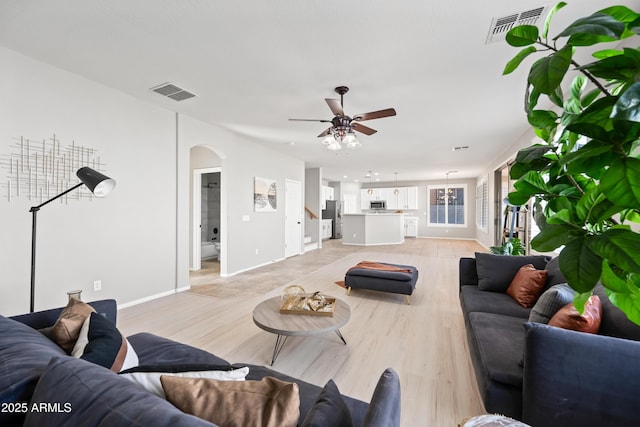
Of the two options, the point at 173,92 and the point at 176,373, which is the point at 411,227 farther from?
the point at 176,373

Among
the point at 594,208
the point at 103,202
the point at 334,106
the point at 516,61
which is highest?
the point at 334,106

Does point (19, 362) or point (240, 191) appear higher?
point (240, 191)

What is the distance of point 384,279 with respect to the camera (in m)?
3.63

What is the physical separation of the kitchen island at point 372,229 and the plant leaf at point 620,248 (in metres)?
8.94

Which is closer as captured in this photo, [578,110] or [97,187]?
[578,110]

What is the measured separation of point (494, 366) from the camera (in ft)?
4.83

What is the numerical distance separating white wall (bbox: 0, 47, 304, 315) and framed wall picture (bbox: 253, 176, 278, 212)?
96cm

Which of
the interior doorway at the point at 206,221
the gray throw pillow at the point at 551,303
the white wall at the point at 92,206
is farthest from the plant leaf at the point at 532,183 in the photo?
the interior doorway at the point at 206,221

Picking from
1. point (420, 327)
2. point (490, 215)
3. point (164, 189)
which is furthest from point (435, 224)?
point (164, 189)

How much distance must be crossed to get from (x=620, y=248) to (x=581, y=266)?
65 millimetres

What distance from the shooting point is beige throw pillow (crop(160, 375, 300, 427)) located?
0.73 m

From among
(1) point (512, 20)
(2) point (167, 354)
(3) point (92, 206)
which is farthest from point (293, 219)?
(1) point (512, 20)

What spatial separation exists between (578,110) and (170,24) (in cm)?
262

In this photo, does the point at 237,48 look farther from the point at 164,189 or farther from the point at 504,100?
the point at 504,100
